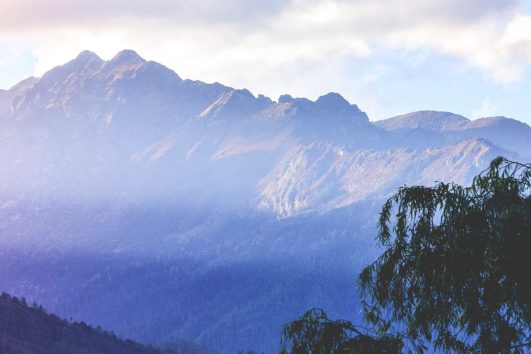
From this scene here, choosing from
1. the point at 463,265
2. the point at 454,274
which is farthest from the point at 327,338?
the point at 463,265

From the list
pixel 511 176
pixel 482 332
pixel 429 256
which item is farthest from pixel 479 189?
pixel 482 332

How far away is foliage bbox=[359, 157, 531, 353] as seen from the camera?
24.5m

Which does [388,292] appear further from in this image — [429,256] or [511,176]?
[511,176]

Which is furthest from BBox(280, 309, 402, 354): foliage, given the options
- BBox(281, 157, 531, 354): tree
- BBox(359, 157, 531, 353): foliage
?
BBox(359, 157, 531, 353): foliage

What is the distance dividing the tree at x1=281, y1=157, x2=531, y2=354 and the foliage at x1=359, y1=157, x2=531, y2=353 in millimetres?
29

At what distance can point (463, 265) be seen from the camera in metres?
25.3

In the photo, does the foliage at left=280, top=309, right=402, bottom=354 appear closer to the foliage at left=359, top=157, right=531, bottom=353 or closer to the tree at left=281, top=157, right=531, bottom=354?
the tree at left=281, top=157, right=531, bottom=354

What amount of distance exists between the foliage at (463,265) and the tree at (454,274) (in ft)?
0.10

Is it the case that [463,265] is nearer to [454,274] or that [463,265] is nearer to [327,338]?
[454,274]

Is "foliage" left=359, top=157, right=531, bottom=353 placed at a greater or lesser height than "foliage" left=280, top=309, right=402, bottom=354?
greater

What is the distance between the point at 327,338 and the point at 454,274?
416 cm

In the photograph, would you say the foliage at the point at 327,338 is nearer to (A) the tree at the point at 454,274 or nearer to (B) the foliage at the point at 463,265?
(A) the tree at the point at 454,274

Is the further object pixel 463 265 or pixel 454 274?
pixel 454 274

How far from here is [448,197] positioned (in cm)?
2614
